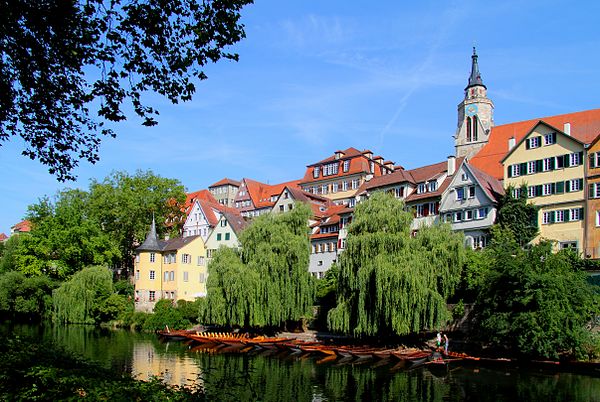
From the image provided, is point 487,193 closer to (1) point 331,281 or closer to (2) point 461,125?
(1) point 331,281

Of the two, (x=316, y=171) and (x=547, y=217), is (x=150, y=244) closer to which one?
(x=316, y=171)

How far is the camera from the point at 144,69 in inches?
447

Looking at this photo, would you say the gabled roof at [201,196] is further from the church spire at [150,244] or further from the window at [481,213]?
the window at [481,213]

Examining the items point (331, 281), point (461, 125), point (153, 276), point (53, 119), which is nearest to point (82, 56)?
point (53, 119)

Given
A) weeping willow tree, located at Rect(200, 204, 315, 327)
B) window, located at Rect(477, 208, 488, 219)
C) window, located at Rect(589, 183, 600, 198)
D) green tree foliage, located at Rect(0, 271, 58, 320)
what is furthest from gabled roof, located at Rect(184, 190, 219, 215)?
window, located at Rect(589, 183, 600, 198)

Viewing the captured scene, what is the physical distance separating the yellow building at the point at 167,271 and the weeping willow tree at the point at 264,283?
20108 millimetres

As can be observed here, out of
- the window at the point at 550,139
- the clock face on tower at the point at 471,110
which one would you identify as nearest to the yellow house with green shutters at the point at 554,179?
the window at the point at 550,139

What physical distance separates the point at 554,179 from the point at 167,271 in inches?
1611

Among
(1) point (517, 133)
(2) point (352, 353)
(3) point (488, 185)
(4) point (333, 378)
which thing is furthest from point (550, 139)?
(4) point (333, 378)

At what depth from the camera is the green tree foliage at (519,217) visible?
Result: 43562 mm

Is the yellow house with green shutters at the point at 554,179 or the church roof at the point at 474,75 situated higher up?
the church roof at the point at 474,75

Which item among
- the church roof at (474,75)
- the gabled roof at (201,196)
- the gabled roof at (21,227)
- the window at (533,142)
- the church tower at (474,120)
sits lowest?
the gabled roof at (21,227)

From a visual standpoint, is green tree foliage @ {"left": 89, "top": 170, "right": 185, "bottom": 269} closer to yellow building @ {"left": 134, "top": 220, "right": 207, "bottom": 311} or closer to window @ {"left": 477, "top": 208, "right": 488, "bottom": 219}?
yellow building @ {"left": 134, "top": 220, "right": 207, "bottom": 311}

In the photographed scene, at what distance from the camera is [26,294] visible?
59.3 meters
